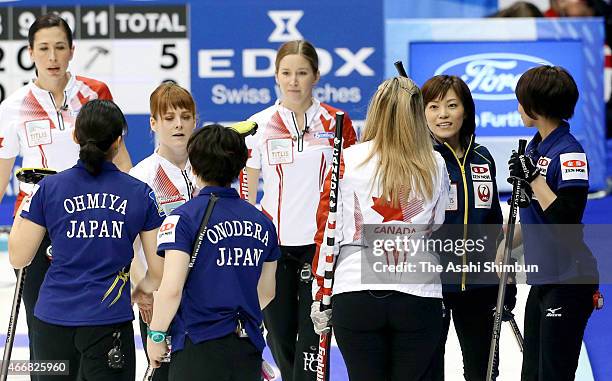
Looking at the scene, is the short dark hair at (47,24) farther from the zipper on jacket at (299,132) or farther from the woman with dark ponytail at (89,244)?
the woman with dark ponytail at (89,244)

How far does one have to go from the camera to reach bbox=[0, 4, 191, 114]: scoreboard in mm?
10789

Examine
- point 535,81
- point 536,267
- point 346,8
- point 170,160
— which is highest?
point 346,8

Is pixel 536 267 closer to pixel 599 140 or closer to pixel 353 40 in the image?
pixel 353 40

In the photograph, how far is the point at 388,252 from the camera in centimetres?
443

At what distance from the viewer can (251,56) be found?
10.9 meters

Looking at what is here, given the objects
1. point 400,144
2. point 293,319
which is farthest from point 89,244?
point 293,319

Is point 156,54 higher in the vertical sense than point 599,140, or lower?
higher

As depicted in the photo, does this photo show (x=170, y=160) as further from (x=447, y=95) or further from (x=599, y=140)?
(x=599, y=140)

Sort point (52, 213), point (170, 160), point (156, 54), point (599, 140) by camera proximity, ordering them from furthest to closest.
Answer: point (599, 140) → point (156, 54) → point (170, 160) → point (52, 213)

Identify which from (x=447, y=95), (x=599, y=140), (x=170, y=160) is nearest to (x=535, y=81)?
(x=447, y=95)

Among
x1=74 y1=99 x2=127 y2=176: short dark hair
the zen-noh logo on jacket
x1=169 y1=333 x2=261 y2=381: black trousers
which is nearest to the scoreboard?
the zen-noh logo on jacket

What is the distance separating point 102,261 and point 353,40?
22.4ft

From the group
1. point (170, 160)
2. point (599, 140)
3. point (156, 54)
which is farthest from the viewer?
point (599, 140)

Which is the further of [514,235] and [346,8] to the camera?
[346,8]
